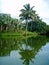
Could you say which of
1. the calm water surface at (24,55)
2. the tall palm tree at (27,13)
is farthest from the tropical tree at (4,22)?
the calm water surface at (24,55)

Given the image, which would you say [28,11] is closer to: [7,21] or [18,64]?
[7,21]

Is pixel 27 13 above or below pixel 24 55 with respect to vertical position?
above

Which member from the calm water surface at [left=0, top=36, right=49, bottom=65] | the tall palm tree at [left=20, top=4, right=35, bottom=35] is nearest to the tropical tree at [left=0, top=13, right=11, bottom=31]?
the tall palm tree at [left=20, top=4, right=35, bottom=35]

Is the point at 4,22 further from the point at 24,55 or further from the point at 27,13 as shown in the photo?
the point at 24,55

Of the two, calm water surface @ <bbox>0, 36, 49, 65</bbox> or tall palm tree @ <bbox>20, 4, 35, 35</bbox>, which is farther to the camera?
tall palm tree @ <bbox>20, 4, 35, 35</bbox>

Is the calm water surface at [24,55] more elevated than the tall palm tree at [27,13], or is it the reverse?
the tall palm tree at [27,13]

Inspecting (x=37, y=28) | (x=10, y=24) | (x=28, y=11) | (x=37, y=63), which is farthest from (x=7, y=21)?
(x=37, y=63)

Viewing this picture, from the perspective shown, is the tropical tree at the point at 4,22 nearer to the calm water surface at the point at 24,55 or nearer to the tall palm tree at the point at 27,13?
the tall palm tree at the point at 27,13

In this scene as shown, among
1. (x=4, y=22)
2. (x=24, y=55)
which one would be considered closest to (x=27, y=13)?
(x=4, y=22)

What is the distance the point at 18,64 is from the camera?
35.3 feet

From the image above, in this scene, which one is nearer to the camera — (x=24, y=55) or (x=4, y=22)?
(x=24, y=55)

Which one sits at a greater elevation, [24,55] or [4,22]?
[4,22]

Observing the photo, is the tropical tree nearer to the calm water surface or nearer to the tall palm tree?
the tall palm tree

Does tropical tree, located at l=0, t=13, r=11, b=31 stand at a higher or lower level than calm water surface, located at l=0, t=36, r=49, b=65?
higher
